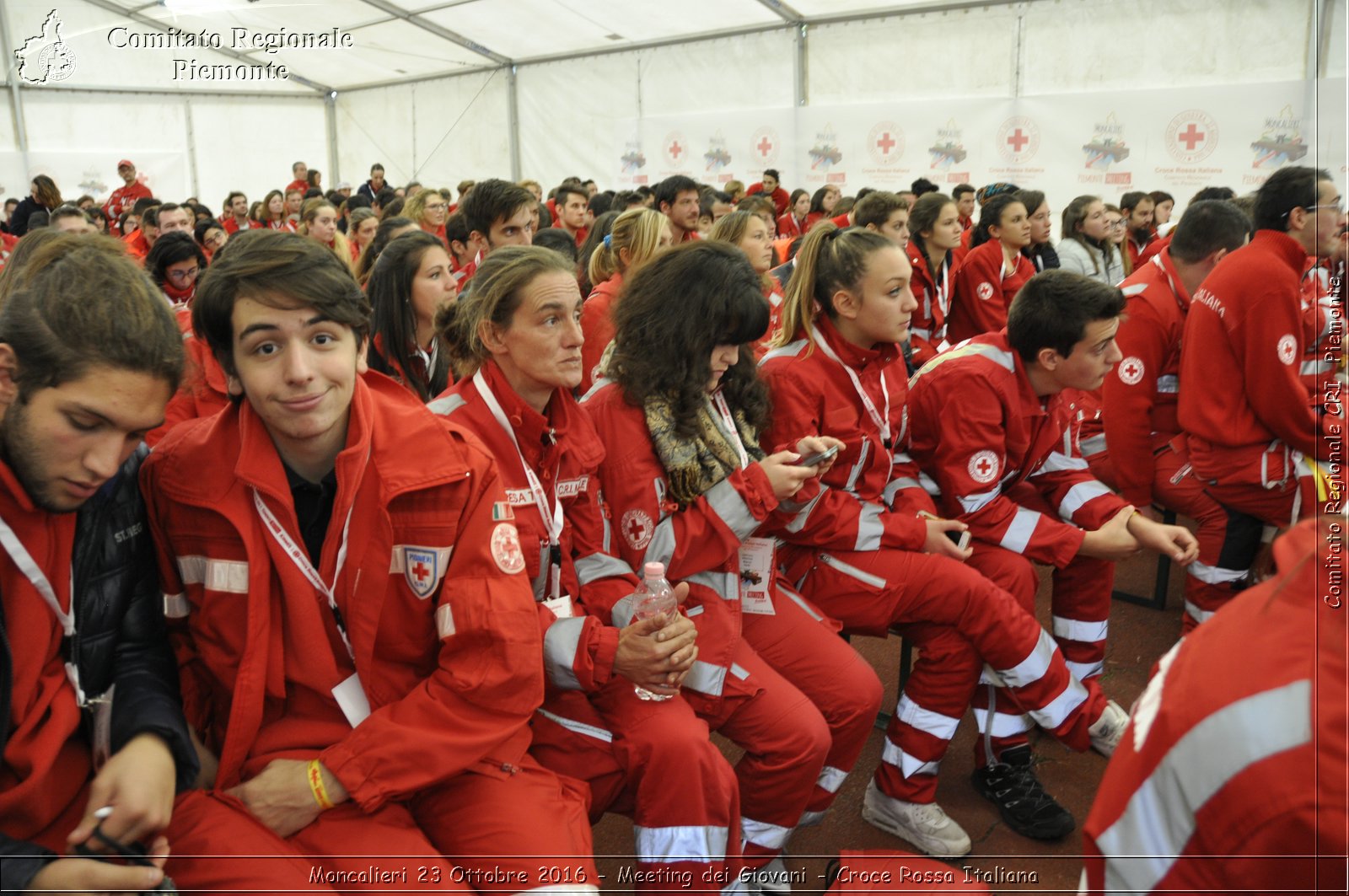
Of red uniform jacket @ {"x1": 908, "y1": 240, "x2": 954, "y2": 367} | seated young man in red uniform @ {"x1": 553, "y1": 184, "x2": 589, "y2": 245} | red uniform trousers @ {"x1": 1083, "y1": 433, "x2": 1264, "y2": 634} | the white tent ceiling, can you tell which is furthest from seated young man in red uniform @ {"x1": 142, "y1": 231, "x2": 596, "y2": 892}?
the white tent ceiling

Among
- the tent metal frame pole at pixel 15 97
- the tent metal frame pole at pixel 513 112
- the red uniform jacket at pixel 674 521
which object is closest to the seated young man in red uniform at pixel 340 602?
the red uniform jacket at pixel 674 521

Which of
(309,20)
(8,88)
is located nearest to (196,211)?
(309,20)

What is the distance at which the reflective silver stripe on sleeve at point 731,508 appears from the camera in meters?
2.30

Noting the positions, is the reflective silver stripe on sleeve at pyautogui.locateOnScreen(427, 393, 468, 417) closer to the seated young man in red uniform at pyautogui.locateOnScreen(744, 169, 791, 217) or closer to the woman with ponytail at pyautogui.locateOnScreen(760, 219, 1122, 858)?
the woman with ponytail at pyautogui.locateOnScreen(760, 219, 1122, 858)

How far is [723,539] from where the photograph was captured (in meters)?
2.31

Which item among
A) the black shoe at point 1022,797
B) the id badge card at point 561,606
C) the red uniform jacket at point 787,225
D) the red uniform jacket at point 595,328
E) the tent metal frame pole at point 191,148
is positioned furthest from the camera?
the tent metal frame pole at point 191,148

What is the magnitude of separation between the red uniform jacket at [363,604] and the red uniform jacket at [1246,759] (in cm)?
103

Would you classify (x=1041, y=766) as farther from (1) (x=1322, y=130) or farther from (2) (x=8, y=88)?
(2) (x=8, y=88)

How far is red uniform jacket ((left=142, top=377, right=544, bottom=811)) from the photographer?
5.23 ft

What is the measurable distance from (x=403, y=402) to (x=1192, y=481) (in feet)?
9.84

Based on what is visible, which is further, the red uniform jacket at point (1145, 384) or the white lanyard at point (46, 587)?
the red uniform jacket at point (1145, 384)

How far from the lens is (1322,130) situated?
2086 millimetres

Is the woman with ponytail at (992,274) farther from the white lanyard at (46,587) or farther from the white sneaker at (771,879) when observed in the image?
the white lanyard at (46,587)

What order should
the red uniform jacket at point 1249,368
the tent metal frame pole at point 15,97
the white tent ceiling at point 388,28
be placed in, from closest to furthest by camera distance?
the red uniform jacket at point 1249,368 → the white tent ceiling at point 388,28 → the tent metal frame pole at point 15,97
